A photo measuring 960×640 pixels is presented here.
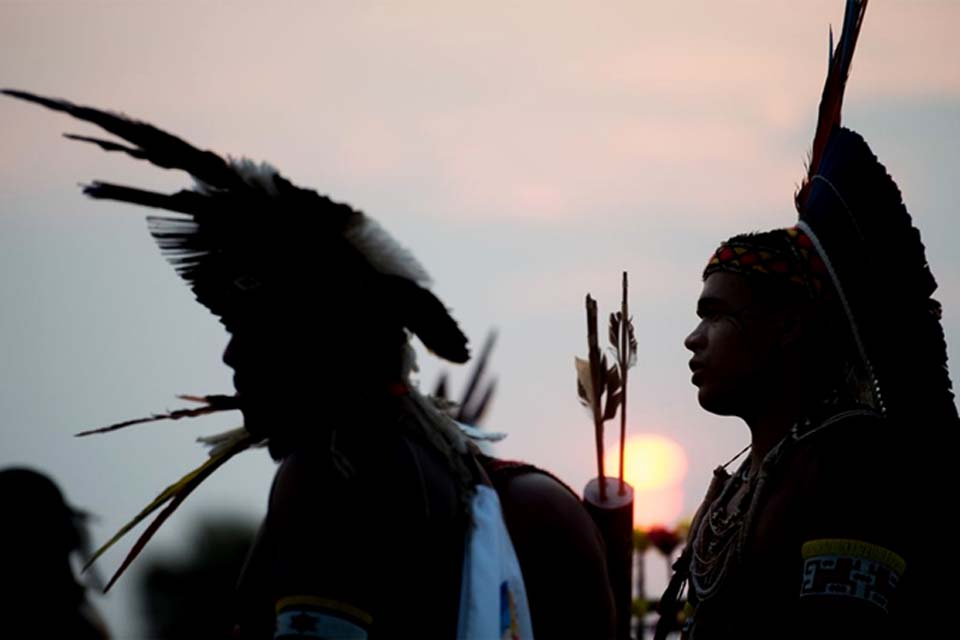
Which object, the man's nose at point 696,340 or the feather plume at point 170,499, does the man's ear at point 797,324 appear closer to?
the man's nose at point 696,340

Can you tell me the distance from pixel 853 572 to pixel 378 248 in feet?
4.44

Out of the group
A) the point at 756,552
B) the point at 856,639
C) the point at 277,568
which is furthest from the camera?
the point at 756,552

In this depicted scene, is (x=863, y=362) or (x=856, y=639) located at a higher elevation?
(x=863, y=362)

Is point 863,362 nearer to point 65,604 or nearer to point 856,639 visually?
point 856,639

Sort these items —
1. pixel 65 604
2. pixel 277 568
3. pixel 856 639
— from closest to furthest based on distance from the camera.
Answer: pixel 277 568 → pixel 856 639 → pixel 65 604

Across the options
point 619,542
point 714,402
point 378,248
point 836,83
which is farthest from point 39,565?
point 836,83

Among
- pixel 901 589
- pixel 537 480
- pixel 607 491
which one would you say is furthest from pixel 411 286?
pixel 901 589

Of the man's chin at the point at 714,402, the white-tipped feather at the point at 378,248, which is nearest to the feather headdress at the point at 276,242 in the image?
the white-tipped feather at the point at 378,248

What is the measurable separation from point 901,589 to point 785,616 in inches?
11.2

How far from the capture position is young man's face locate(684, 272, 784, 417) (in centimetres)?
471

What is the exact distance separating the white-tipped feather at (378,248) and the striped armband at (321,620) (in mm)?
818

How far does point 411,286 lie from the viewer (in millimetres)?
4230

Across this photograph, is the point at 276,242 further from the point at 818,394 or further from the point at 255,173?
the point at 818,394

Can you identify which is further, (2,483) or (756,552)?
(2,483)
